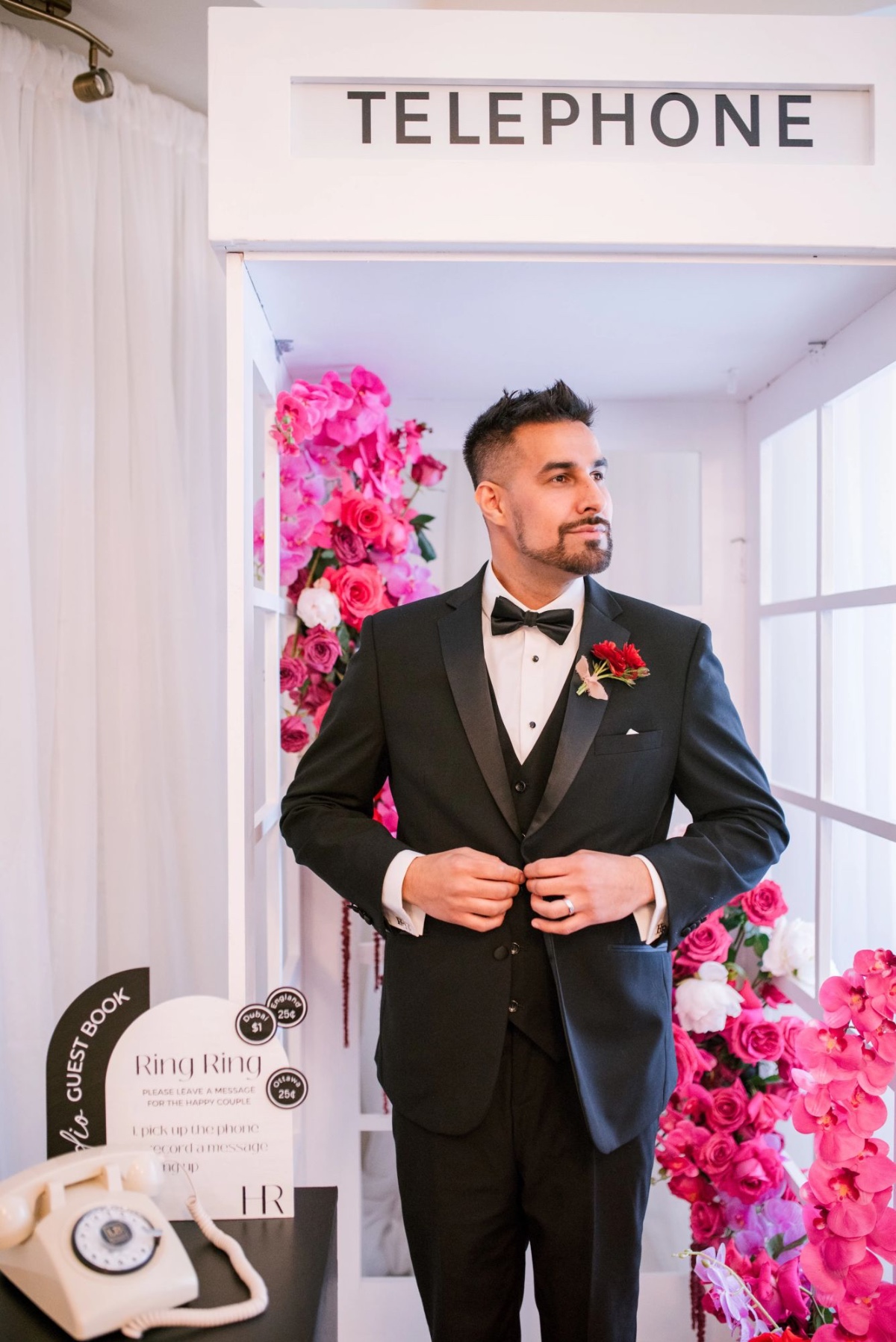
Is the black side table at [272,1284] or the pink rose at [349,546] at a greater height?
the pink rose at [349,546]

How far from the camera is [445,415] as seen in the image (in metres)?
2.43

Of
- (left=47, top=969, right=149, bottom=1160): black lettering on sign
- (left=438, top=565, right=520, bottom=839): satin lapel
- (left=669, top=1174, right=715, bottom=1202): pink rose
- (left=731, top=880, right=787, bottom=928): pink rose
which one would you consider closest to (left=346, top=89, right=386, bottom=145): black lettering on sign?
(left=438, top=565, right=520, bottom=839): satin lapel

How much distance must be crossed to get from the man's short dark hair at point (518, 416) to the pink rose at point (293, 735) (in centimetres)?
65

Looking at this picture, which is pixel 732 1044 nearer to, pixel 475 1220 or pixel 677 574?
pixel 475 1220

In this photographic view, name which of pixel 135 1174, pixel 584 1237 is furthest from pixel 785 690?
pixel 135 1174

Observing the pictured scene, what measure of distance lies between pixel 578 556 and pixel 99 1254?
111 cm

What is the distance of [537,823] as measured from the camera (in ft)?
4.86

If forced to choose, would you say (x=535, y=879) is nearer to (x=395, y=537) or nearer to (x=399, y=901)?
(x=399, y=901)

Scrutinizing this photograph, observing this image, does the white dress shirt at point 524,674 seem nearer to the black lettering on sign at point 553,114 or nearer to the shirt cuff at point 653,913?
the shirt cuff at point 653,913

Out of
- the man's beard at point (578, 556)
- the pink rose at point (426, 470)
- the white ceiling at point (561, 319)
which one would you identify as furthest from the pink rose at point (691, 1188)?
the white ceiling at point (561, 319)

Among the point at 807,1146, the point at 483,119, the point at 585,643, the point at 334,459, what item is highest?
the point at 483,119

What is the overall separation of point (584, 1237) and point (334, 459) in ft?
4.99

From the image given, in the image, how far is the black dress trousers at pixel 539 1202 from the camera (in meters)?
1.49

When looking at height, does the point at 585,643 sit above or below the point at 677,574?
below
